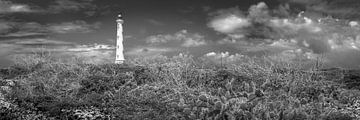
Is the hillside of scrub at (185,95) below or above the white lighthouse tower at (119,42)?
below

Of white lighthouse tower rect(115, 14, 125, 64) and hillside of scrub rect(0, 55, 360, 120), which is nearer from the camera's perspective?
hillside of scrub rect(0, 55, 360, 120)

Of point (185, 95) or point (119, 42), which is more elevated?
point (119, 42)

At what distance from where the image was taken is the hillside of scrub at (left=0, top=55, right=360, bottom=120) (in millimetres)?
9492

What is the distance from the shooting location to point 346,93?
13.3 metres

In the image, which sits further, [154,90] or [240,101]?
[154,90]

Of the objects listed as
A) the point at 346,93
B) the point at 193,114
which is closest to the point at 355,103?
the point at 346,93

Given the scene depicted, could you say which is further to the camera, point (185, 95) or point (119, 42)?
Result: point (119, 42)

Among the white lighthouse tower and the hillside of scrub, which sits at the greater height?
the white lighthouse tower

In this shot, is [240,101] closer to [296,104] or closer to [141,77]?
[296,104]

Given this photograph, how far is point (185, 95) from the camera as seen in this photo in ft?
37.5

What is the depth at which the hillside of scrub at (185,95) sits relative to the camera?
374 inches

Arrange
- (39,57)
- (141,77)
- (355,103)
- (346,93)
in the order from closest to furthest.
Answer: (355,103), (346,93), (141,77), (39,57)

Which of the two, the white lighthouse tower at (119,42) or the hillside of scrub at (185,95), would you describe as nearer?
the hillside of scrub at (185,95)

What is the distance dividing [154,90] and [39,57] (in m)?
11.9
